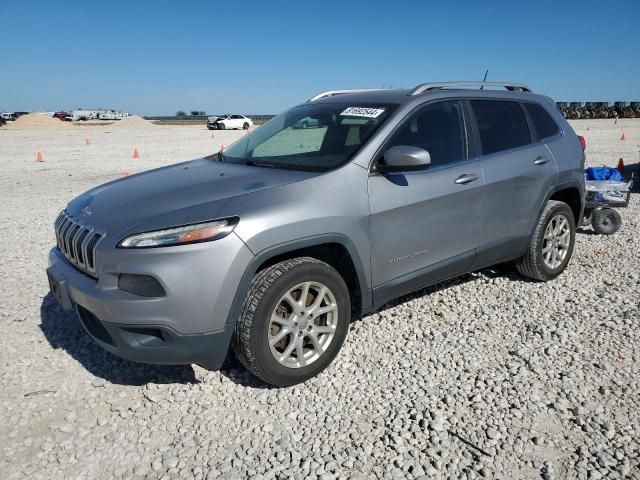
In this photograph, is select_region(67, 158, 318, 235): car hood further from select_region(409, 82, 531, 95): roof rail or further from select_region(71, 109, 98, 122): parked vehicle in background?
select_region(71, 109, 98, 122): parked vehicle in background

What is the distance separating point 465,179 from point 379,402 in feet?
5.97

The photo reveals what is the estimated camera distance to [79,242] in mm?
3062

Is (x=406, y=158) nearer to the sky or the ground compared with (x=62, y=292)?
nearer to the sky

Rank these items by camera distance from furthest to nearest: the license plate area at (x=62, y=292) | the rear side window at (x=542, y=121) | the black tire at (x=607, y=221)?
the black tire at (x=607, y=221) < the rear side window at (x=542, y=121) < the license plate area at (x=62, y=292)

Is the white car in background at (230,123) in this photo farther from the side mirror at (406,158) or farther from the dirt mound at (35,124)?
the side mirror at (406,158)

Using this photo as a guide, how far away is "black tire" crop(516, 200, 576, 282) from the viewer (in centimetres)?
469

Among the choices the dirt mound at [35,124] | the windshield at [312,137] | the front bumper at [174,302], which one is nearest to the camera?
the front bumper at [174,302]

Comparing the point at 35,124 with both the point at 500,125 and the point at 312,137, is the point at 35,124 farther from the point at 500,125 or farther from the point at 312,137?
the point at 500,125

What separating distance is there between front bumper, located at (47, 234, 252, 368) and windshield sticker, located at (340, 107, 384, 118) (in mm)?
1565

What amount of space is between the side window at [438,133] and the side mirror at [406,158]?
25 cm

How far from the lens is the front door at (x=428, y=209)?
3424 mm

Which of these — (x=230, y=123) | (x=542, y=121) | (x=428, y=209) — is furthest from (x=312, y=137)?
(x=230, y=123)

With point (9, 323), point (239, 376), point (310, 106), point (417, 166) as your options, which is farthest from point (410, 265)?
point (9, 323)

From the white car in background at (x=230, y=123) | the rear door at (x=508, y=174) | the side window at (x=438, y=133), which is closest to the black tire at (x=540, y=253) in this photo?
the rear door at (x=508, y=174)
